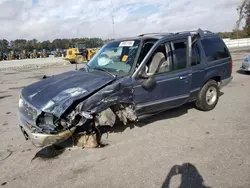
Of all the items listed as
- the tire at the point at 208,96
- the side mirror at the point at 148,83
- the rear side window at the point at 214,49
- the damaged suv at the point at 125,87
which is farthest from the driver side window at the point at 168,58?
the tire at the point at 208,96

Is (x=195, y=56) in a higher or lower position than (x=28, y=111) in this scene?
higher

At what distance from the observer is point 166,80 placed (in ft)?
13.8

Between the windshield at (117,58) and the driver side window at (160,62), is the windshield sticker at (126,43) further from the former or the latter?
the driver side window at (160,62)

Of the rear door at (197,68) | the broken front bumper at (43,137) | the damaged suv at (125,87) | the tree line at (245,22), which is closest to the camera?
the broken front bumper at (43,137)

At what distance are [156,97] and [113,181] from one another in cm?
189

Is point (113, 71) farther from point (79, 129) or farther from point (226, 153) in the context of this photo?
point (226, 153)

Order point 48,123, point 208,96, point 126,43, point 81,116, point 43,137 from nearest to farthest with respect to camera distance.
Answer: point 43,137 → point 48,123 → point 81,116 → point 126,43 → point 208,96

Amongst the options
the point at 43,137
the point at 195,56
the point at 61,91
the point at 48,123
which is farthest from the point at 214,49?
the point at 43,137

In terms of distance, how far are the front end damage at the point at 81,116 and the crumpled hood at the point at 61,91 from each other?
0.03 m

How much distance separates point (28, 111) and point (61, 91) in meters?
0.63

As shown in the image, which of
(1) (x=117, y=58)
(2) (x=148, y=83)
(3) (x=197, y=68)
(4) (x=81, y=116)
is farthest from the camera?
(3) (x=197, y=68)

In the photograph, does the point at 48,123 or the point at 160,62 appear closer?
the point at 48,123

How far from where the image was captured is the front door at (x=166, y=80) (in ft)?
13.0

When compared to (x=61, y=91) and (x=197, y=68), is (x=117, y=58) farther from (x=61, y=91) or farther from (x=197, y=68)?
(x=197, y=68)
